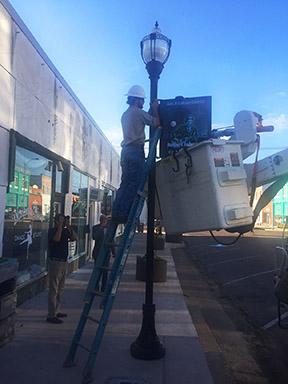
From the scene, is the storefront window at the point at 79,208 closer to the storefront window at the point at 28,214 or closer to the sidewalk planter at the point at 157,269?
the storefront window at the point at 28,214

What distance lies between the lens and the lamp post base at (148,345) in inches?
168

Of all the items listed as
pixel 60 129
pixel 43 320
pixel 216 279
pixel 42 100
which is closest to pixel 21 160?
pixel 42 100

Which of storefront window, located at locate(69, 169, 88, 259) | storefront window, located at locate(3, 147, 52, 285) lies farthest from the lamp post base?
storefront window, located at locate(69, 169, 88, 259)

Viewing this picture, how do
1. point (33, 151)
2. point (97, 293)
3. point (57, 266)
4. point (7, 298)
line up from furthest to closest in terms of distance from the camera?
point (33, 151) → point (57, 266) → point (7, 298) → point (97, 293)

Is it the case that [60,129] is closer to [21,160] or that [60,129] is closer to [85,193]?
[21,160]

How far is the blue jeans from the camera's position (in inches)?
164

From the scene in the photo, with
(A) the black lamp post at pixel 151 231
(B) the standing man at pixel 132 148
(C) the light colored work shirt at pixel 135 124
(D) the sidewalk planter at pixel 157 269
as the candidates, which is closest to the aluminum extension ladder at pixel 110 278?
(B) the standing man at pixel 132 148

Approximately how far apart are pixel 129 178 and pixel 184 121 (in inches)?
42.6

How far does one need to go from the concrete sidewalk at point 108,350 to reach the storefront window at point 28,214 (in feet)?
2.77

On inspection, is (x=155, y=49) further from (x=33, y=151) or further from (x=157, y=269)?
(x=157, y=269)

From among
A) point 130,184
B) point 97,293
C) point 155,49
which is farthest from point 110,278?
point 155,49

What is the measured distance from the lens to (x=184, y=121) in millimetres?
4340

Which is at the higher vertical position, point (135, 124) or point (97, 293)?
point (135, 124)

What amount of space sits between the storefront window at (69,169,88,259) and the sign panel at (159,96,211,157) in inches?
224
